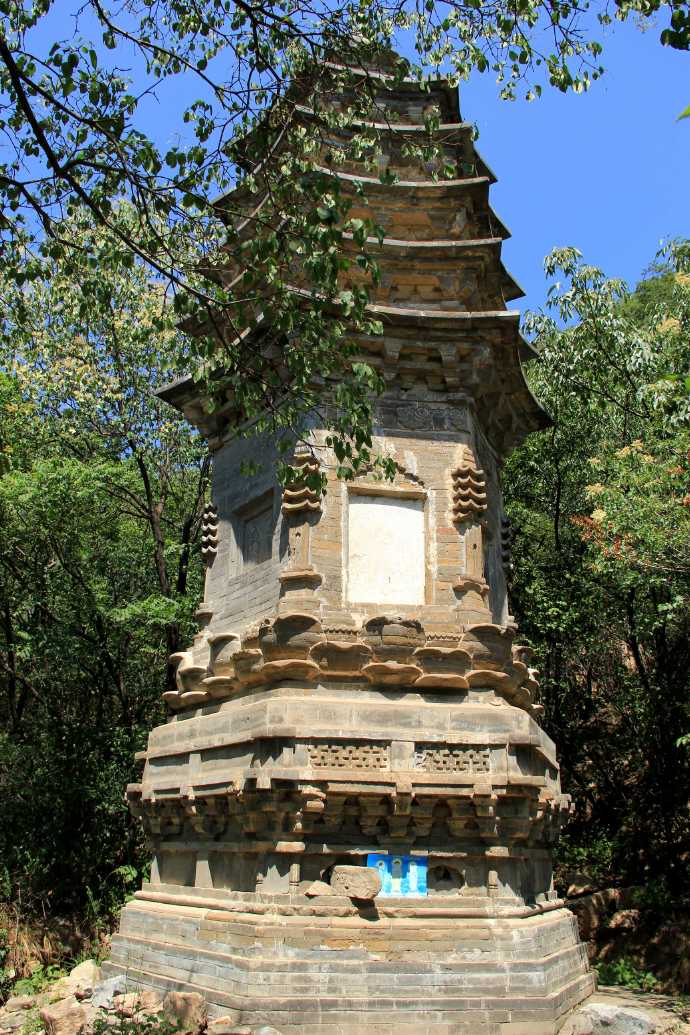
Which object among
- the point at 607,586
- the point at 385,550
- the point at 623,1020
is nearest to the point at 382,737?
the point at 385,550

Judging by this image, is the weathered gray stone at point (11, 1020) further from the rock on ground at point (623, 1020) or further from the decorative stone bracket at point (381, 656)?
the rock on ground at point (623, 1020)

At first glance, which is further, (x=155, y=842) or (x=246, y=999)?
(x=155, y=842)

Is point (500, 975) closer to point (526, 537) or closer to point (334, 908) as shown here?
point (334, 908)

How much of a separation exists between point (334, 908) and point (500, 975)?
5.03 feet

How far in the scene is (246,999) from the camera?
732 cm

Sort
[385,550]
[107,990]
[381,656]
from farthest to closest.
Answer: [385,550] → [107,990] → [381,656]

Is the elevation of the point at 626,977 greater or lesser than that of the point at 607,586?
lesser

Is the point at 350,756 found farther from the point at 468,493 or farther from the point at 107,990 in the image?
the point at 107,990

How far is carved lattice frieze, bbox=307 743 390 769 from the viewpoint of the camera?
8.08 metres

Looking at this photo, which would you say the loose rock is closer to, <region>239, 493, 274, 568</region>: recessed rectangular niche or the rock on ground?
the rock on ground

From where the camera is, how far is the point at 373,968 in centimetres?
758

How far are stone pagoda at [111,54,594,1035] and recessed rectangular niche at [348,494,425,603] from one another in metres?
0.02

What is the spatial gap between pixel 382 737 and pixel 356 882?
1.26m

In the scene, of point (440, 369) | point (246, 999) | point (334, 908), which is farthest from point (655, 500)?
point (246, 999)
